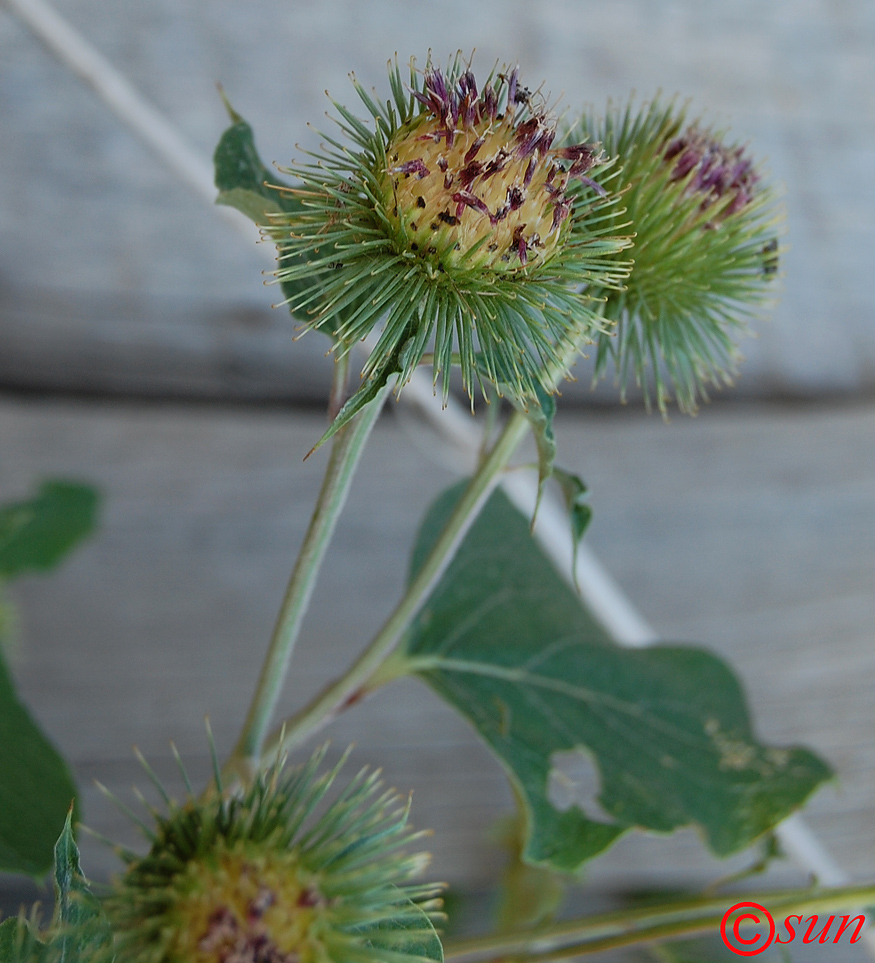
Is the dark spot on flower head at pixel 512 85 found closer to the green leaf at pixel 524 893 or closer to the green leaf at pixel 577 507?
the green leaf at pixel 577 507

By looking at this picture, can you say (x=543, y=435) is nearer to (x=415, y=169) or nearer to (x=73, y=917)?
(x=415, y=169)

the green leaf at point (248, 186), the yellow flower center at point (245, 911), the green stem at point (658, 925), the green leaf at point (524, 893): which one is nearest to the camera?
the yellow flower center at point (245, 911)

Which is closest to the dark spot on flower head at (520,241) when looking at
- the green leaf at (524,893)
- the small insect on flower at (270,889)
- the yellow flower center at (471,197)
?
the yellow flower center at (471,197)

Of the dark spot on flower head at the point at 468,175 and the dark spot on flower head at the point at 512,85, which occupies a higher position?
the dark spot on flower head at the point at 512,85

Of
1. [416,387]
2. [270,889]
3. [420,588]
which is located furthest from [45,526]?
[270,889]

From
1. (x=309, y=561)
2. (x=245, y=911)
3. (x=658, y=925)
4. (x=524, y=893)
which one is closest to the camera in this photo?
(x=245, y=911)

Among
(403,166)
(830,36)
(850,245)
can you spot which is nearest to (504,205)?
(403,166)

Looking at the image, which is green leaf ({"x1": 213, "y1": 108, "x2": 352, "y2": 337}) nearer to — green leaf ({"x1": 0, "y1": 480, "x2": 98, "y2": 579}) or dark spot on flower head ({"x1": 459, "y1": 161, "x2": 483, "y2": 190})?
dark spot on flower head ({"x1": 459, "y1": 161, "x2": 483, "y2": 190})
